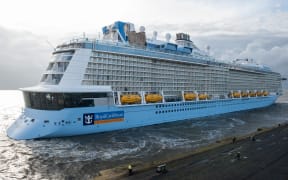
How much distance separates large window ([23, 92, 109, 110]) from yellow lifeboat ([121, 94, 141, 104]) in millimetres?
3691

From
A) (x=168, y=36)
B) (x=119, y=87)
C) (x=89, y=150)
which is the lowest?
(x=89, y=150)

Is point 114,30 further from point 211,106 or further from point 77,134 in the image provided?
point 211,106

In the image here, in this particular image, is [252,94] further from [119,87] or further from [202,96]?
[119,87]

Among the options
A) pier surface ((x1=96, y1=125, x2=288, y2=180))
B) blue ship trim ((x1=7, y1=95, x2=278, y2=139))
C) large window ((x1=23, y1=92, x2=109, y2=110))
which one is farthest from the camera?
large window ((x1=23, y1=92, x2=109, y2=110))

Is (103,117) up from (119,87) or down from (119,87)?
down

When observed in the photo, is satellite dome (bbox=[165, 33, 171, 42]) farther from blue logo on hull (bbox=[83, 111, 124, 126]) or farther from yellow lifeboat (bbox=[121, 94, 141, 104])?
blue logo on hull (bbox=[83, 111, 124, 126])

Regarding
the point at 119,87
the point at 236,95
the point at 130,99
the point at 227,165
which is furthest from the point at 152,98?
the point at 236,95

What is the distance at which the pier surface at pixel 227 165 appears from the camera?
14023 mm

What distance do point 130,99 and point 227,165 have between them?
1609cm

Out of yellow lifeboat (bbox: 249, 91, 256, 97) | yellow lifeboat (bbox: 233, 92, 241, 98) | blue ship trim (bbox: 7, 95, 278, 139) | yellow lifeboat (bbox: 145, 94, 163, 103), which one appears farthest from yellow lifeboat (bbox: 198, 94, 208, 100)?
yellow lifeboat (bbox: 249, 91, 256, 97)

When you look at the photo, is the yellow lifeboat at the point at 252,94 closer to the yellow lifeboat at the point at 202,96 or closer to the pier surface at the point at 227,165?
the yellow lifeboat at the point at 202,96

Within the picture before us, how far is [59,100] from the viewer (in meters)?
24.5

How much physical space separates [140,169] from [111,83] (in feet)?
53.4

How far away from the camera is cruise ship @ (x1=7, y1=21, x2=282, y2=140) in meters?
24.8
